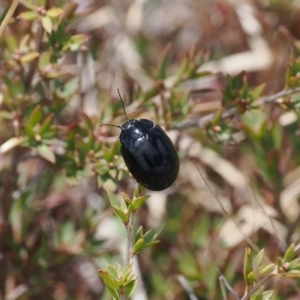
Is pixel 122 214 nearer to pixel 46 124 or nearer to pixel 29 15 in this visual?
pixel 46 124

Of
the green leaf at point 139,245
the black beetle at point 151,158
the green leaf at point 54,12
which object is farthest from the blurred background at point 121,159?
the green leaf at point 139,245

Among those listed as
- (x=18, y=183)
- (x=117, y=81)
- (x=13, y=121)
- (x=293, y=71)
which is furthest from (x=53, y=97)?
(x=117, y=81)

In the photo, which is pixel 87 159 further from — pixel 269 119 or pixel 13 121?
pixel 269 119

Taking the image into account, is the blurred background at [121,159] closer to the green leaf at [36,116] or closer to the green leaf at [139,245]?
the green leaf at [36,116]

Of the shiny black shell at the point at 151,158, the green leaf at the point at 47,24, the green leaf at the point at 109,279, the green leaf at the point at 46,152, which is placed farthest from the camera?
the green leaf at the point at 46,152

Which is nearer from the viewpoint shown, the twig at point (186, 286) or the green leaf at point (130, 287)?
the green leaf at point (130, 287)

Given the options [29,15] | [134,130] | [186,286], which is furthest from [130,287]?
[29,15]
